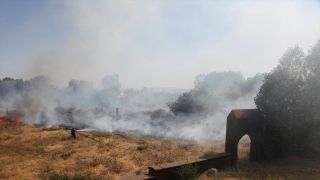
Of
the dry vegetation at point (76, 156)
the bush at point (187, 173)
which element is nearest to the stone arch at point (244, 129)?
the dry vegetation at point (76, 156)

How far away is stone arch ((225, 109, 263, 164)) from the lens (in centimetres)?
1193

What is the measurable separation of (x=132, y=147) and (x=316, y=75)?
14.8 meters

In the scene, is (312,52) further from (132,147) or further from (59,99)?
(59,99)

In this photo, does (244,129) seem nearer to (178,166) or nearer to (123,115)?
(178,166)

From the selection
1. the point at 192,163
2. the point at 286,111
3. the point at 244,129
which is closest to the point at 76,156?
the point at 192,163

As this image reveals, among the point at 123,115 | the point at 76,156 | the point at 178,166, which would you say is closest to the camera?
the point at 178,166

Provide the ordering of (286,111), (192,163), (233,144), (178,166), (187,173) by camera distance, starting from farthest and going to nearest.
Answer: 1. (286,111)
2. (233,144)
3. (192,163)
4. (178,166)
5. (187,173)

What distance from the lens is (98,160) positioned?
12422 millimetres

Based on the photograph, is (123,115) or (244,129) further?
(123,115)

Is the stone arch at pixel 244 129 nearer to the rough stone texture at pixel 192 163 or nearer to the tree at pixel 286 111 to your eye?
the tree at pixel 286 111

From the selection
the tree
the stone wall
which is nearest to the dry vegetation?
the stone wall

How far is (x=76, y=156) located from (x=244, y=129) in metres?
11.4

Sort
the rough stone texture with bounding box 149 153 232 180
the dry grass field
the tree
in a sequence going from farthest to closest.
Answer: the tree < the dry grass field < the rough stone texture with bounding box 149 153 232 180

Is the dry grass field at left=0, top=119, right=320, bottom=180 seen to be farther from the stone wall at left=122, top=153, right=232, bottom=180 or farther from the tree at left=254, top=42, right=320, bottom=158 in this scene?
the tree at left=254, top=42, right=320, bottom=158
